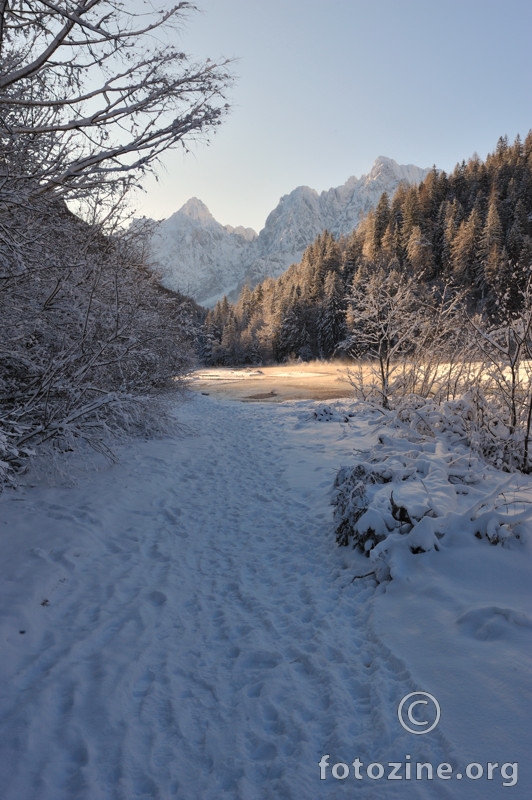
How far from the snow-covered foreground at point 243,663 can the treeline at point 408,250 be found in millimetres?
45041

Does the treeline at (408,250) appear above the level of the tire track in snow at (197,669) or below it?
above

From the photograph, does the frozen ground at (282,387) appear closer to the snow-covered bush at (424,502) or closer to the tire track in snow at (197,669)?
the snow-covered bush at (424,502)

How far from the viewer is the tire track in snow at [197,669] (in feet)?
6.50

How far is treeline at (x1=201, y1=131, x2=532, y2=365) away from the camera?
50688 mm

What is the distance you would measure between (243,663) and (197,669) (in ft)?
1.14

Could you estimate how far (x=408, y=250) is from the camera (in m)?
55.3

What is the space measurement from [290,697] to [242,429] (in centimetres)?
1073

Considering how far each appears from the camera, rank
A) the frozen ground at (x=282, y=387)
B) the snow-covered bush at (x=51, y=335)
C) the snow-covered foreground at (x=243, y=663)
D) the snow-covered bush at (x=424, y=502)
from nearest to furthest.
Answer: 1. the snow-covered foreground at (x=243, y=663)
2. the snow-covered bush at (x=424, y=502)
3. the snow-covered bush at (x=51, y=335)
4. the frozen ground at (x=282, y=387)

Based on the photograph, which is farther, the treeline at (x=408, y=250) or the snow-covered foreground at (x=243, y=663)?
the treeline at (x=408, y=250)

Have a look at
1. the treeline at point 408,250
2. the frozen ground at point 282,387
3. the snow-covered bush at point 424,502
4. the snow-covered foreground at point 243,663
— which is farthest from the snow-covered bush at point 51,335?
the treeline at point 408,250

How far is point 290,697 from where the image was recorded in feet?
7.93

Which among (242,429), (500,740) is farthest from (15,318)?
(242,429)

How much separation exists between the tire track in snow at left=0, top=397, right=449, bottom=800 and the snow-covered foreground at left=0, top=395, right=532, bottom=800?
1 cm

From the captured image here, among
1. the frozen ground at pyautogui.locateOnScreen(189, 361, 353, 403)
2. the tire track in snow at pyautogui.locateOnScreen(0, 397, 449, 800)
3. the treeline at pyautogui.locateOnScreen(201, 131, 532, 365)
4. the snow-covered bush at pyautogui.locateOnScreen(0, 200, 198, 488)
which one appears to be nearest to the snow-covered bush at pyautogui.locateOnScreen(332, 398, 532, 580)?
the tire track in snow at pyautogui.locateOnScreen(0, 397, 449, 800)
